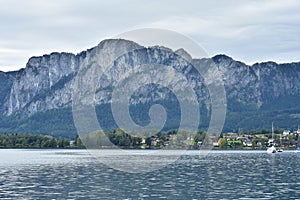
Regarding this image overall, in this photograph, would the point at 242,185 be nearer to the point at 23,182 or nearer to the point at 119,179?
the point at 119,179

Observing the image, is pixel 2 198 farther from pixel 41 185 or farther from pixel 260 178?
pixel 260 178

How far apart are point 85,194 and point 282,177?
116ft

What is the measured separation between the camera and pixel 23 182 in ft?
260

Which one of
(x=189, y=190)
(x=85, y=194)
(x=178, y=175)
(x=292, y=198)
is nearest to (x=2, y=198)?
(x=85, y=194)

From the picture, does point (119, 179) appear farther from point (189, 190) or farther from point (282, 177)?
point (282, 177)

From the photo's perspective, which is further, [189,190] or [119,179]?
[119,179]

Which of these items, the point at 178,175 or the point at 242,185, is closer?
the point at 242,185

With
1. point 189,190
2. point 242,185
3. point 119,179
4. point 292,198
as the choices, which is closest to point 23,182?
point 119,179

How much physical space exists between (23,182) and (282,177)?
37452 millimetres

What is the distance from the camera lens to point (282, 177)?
8762cm

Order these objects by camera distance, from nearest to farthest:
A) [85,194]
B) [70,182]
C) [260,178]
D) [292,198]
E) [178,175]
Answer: [292,198]
[85,194]
[70,182]
[260,178]
[178,175]

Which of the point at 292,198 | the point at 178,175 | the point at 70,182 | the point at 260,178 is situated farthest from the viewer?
the point at 178,175

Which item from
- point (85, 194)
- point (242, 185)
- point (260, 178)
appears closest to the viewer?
point (85, 194)

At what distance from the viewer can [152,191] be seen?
67.1 m
